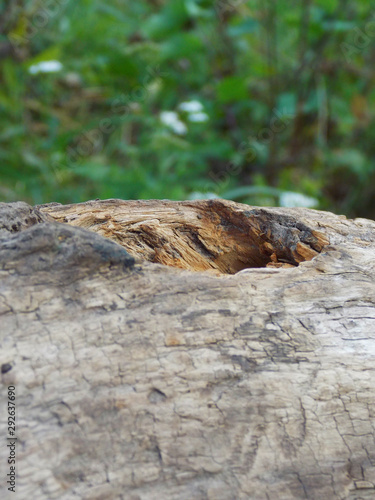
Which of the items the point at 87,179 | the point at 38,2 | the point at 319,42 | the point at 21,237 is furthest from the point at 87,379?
the point at 38,2

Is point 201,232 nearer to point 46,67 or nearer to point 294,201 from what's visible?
point 294,201

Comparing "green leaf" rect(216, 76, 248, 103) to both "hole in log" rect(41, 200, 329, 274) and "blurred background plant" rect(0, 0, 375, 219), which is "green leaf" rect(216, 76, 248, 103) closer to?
"blurred background plant" rect(0, 0, 375, 219)

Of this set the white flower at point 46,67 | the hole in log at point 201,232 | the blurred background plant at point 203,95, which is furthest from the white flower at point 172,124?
the hole in log at point 201,232

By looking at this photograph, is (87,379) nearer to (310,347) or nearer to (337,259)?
(310,347)

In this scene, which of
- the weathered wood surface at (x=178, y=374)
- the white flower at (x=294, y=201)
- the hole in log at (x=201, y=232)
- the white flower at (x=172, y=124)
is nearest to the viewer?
the weathered wood surface at (x=178, y=374)

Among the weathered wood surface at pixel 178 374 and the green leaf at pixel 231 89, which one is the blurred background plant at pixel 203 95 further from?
the weathered wood surface at pixel 178 374

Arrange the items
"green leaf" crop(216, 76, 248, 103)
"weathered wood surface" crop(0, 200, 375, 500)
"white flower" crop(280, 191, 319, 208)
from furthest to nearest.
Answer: "green leaf" crop(216, 76, 248, 103) → "white flower" crop(280, 191, 319, 208) → "weathered wood surface" crop(0, 200, 375, 500)

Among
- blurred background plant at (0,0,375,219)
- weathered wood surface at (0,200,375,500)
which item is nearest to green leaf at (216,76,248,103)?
blurred background plant at (0,0,375,219)
